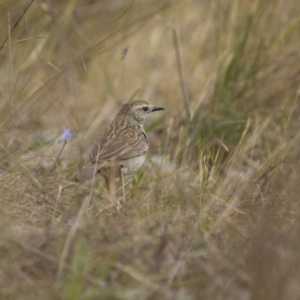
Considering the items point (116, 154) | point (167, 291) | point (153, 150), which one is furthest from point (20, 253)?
point (153, 150)

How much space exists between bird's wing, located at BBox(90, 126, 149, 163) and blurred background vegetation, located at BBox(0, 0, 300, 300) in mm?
186

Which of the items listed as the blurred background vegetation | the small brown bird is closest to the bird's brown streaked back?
the small brown bird

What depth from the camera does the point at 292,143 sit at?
618 cm

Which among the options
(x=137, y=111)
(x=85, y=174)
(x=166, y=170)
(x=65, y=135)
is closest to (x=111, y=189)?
(x=85, y=174)

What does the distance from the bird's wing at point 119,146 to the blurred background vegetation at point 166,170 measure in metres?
0.19

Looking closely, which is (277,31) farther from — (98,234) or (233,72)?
(98,234)

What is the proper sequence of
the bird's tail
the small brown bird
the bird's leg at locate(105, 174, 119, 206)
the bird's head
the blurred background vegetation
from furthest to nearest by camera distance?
1. the bird's head
2. the small brown bird
3. the bird's tail
4. the bird's leg at locate(105, 174, 119, 206)
5. the blurred background vegetation

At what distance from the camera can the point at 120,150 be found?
668cm

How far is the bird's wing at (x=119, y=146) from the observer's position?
650cm

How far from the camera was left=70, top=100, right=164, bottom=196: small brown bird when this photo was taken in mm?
6316

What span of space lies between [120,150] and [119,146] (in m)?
0.06

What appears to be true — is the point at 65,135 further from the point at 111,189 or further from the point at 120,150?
the point at 111,189

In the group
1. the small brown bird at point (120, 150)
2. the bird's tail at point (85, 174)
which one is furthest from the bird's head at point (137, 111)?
the bird's tail at point (85, 174)

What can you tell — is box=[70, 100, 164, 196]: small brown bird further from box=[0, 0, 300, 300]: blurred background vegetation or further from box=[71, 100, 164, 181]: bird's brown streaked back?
box=[0, 0, 300, 300]: blurred background vegetation
